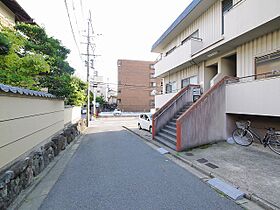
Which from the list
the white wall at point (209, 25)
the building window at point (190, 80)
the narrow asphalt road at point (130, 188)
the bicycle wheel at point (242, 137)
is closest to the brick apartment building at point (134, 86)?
the building window at point (190, 80)

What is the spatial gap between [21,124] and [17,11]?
9291 millimetres

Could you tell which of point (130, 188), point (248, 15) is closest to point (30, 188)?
point (130, 188)

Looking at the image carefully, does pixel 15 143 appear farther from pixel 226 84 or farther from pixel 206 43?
pixel 206 43

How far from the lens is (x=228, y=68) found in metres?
9.76

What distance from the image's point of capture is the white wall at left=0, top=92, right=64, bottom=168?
3613 mm

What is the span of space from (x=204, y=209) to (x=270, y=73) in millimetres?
5692

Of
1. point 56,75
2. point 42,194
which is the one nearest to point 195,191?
point 42,194

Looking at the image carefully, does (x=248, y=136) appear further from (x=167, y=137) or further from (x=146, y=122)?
(x=146, y=122)

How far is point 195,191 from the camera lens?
403 cm

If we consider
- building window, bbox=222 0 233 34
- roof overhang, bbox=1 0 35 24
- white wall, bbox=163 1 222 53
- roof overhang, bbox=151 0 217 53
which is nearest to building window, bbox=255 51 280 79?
white wall, bbox=163 1 222 53

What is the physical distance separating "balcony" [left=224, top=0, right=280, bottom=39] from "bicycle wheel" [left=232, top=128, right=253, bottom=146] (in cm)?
389

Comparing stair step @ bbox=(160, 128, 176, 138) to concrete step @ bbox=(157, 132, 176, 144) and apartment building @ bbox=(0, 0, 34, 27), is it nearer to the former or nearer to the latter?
concrete step @ bbox=(157, 132, 176, 144)

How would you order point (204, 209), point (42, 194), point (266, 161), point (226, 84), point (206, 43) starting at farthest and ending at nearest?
point (206, 43), point (226, 84), point (266, 161), point (42, 194), point (204, 209)

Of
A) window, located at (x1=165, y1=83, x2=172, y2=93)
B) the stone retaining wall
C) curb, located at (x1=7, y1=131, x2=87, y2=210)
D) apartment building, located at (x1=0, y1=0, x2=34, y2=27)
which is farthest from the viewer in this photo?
window, located at (x1=165, y1=83, x2=172, y2=93)
